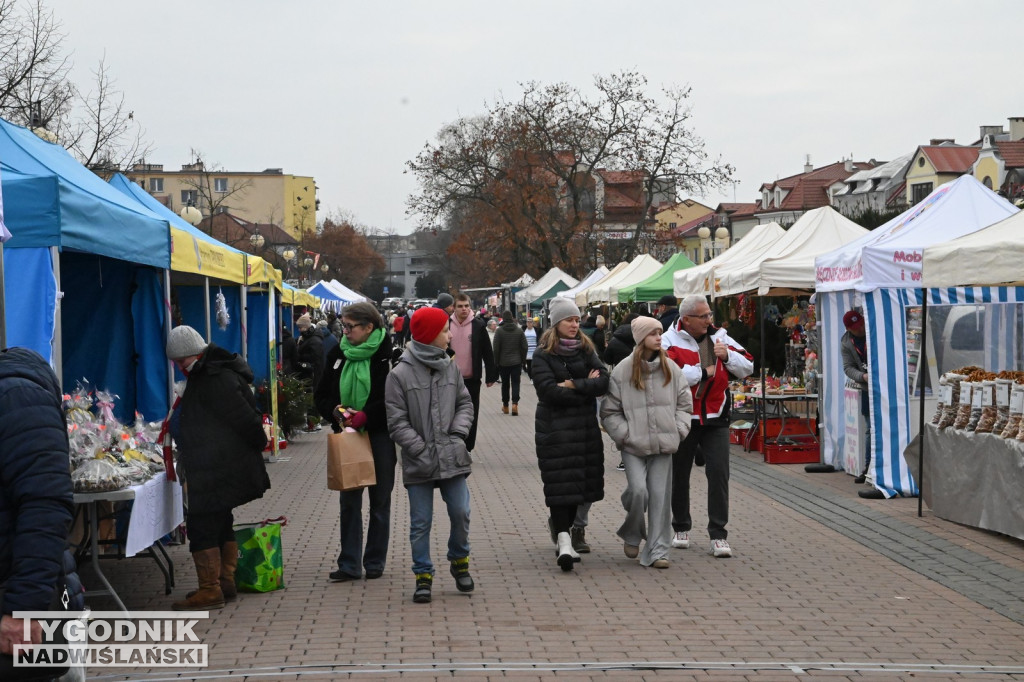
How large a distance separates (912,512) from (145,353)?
6.75 meters

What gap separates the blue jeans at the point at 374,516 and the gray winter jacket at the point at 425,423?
1.70 feet

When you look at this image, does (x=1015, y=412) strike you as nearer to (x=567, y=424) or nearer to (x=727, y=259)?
(x=567, y=424)

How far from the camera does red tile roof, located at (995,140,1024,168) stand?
69875 mm

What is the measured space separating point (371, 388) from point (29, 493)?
4.58 metres

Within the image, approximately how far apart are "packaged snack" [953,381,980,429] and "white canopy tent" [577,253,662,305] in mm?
16407

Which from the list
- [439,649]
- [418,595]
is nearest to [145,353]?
[418,595]

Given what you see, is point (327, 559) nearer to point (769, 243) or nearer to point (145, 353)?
point (145, 353)

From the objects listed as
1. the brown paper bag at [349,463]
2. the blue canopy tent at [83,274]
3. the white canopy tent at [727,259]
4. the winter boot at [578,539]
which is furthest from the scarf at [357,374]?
the white canopy tent at [727,259]

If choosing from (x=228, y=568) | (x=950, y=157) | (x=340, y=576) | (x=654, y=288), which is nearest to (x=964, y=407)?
(x=340, y=576)

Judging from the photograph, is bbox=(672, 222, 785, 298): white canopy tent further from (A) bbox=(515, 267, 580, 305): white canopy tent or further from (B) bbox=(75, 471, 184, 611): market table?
(A) bbox=(515, 267, 580, 305): white canopy tent

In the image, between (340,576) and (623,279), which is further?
(623,279)

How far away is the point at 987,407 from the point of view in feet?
31.0

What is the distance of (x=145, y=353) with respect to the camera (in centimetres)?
909

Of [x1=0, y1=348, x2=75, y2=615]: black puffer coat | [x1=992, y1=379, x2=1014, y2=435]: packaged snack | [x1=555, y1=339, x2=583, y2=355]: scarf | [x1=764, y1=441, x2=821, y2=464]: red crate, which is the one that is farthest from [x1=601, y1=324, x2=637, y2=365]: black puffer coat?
[x1=0, y1=348, x2=75, y2=615]: black puffer coat
